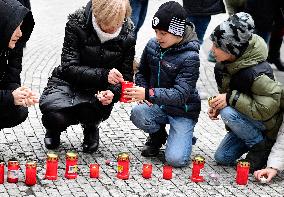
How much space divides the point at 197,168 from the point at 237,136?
25.0 inches

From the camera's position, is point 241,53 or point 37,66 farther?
point 37,66

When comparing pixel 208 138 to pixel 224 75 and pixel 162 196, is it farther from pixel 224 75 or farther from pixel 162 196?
pixel 162 196

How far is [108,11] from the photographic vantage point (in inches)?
234

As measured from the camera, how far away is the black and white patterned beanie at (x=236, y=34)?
229 inches

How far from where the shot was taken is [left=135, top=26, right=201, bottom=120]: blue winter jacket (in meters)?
6.02

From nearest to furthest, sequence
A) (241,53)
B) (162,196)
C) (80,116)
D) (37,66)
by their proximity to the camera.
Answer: (162,196) < (241,53) < (80,116) < (37,66)

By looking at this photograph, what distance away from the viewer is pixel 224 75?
608 cm

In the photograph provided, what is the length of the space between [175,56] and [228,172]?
3.67 feet

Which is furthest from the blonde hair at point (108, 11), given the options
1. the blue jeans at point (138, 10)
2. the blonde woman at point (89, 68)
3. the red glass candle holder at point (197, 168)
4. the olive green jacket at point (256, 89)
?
the blue jeans at point (138, 10)

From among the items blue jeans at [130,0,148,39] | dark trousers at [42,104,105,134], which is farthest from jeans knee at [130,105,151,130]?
blue jeans at [130,0,148,39]

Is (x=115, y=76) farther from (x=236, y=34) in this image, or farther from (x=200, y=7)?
(x=200, y=7)

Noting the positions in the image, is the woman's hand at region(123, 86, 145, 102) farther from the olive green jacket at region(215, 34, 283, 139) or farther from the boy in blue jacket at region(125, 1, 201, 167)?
the olive green jacket at region(215, 34, 283, 139)

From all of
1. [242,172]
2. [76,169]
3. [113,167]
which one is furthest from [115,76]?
[242,172]

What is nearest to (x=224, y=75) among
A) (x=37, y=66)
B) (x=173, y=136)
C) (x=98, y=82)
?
(x=173, y=136)
